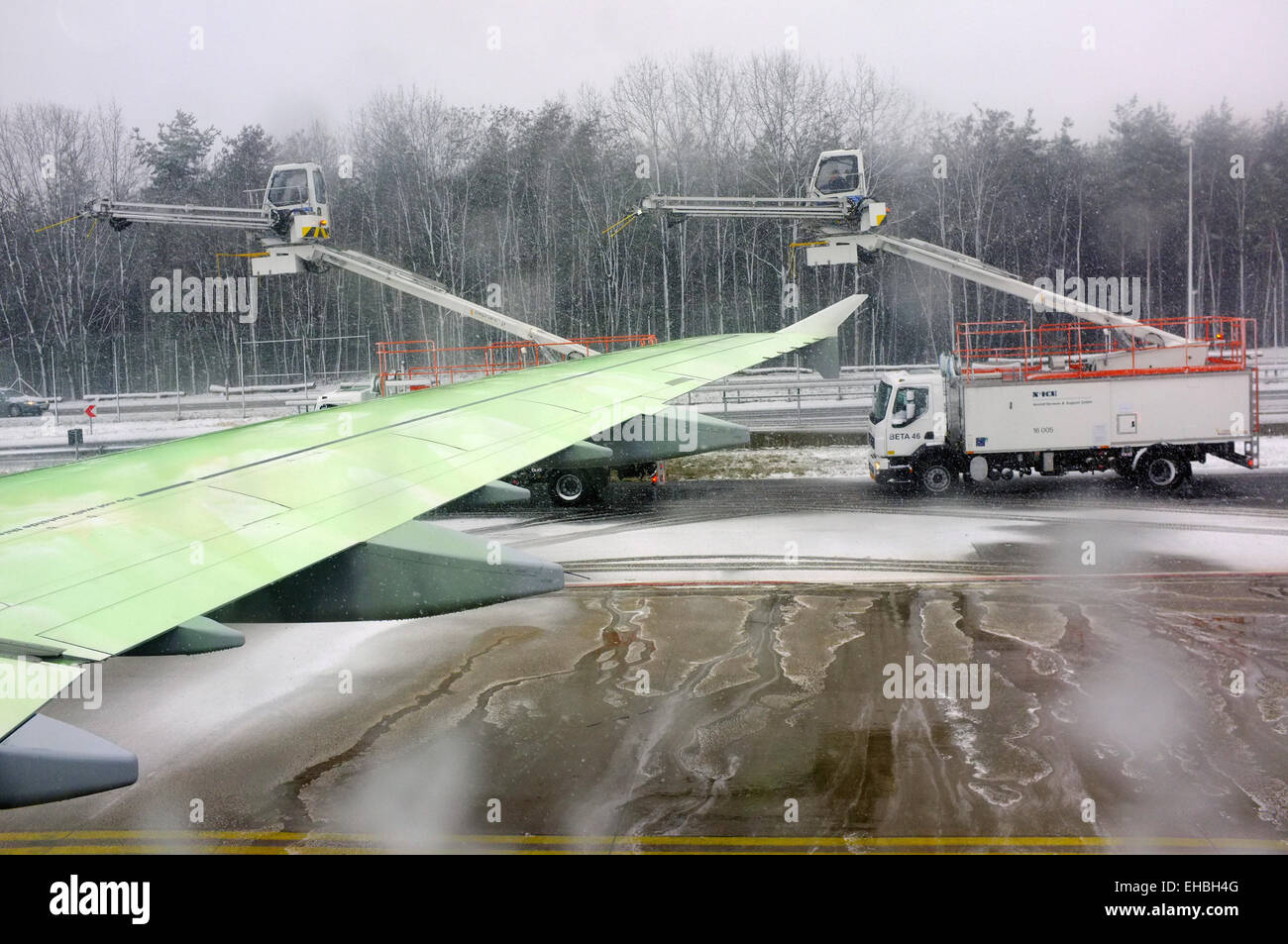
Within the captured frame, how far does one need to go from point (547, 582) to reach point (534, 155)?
37.8m

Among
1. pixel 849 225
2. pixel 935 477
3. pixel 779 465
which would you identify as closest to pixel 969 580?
pixel 935 477

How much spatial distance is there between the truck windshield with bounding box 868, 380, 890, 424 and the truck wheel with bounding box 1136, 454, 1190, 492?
5417 millimetres

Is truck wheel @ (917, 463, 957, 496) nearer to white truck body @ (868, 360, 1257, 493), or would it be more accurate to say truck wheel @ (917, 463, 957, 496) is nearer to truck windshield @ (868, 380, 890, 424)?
white truck body @ (868, 360, 1257, 493)

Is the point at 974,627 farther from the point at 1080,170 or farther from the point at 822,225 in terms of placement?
the point at 1080,170

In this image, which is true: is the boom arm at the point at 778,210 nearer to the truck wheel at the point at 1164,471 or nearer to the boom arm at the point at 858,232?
the boom arm at the point at 858,232

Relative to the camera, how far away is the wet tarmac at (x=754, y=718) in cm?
679

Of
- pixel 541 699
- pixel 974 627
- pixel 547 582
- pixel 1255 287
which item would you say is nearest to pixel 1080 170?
pixel 1255 287

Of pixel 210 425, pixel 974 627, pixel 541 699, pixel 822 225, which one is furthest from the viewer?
pixel 210 425

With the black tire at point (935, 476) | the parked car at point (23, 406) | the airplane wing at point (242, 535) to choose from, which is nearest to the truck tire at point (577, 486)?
the black tire at point (935, 476)

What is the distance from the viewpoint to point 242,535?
3.91m

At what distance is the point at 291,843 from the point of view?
663cm

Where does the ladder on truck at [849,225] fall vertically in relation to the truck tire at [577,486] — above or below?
above

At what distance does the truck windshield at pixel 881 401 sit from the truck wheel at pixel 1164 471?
542 cm

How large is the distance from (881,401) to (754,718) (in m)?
14.3
